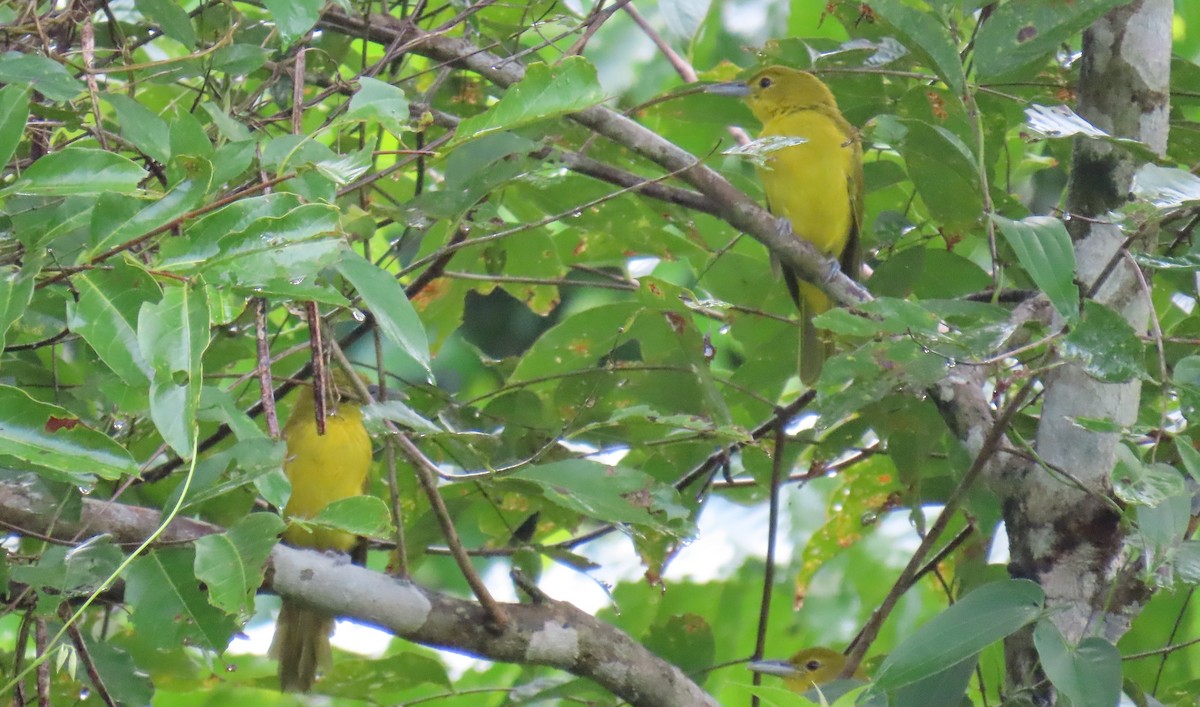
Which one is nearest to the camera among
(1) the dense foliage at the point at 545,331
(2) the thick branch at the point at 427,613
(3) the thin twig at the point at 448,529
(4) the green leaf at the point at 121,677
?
(1) the dense foliage at the point at 545,331

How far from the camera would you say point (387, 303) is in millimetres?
1475

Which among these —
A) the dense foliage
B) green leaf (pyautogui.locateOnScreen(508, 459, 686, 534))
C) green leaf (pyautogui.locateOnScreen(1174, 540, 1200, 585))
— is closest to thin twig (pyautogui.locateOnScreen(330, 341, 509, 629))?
the dense foliage

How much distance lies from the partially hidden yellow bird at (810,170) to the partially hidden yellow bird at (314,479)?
1621 millimetres

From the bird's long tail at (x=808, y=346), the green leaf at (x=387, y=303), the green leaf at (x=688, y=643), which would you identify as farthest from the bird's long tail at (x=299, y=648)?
the green leaf at (x=387, y=303)

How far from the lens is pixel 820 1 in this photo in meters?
4.16

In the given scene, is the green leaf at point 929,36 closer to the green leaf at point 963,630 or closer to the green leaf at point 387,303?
the green leaf at point 963,630

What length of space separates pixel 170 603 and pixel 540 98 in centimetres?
96

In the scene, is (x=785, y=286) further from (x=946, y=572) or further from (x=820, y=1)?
(x=820, y=1)

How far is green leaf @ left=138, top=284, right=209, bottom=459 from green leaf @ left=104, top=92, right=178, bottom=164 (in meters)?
0.42

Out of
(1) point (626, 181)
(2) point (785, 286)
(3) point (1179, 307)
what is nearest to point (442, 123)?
(1) point (626, 181)

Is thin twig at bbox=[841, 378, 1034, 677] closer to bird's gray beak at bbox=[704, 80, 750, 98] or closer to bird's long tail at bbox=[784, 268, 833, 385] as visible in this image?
bird's long tail at bbox=[784, 268, 833, 385]

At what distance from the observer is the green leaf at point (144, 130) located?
159cm

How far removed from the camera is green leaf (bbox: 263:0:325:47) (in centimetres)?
152

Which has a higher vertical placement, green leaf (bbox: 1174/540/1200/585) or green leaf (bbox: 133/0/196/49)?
green leaf (bbox: 133/0/196/49)
